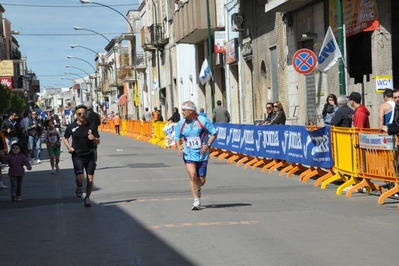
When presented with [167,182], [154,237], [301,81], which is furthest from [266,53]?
[154,237]

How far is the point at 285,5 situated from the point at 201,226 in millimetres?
16384

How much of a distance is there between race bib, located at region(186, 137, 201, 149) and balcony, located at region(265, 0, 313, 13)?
13257 millimetres

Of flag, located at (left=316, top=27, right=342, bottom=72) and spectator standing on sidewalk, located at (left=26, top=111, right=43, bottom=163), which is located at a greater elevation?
flag, located at (left=316, top=27, right=342, bottom=72)

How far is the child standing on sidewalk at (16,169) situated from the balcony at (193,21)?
22498 mm

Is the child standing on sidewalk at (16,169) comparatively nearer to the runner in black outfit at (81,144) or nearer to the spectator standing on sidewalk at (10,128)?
the runner in black outfit at (81,144)

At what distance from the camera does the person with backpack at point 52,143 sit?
21.2 metres

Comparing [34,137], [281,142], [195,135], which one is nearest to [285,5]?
[281,142]

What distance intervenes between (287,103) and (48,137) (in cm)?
981

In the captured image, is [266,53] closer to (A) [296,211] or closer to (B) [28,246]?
(A) [296,211]

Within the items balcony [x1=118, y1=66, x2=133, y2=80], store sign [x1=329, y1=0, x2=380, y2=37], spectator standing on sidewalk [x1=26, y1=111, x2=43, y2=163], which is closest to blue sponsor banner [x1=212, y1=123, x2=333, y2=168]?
store sign [x1=329, y1=0, x2=380, y2=37]

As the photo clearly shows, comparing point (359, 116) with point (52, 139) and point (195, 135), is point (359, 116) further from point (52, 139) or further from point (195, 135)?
point (52, 139)

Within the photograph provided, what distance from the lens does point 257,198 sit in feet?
44.4

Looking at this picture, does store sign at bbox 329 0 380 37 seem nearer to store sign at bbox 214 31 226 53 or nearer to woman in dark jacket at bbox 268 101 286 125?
woman in dark jacket at bbox 268 101 286 125

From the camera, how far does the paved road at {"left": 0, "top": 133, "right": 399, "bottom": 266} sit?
8.19 m
